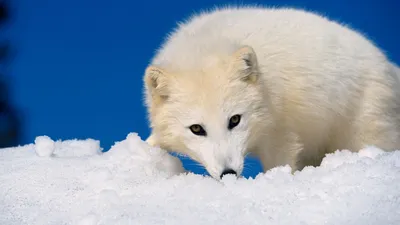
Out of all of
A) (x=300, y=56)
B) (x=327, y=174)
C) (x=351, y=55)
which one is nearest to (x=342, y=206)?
(x=327, y=174)

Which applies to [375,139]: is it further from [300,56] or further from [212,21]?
[212,21]

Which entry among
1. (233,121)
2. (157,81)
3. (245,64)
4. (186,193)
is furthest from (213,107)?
(186,193)

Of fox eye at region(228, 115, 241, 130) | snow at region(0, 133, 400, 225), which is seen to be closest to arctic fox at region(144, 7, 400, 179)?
fox eye at region(228, 115, 241, 130)

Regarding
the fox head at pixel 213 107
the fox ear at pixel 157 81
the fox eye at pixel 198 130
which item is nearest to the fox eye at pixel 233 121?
the fox head at pixel 213 107

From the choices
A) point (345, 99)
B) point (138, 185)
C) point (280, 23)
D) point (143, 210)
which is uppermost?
point (280, 23)

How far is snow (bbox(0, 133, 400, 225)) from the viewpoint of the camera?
3.02 m

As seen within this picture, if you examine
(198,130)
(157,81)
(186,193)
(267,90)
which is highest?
(157,81)

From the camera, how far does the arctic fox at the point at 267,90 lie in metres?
4.57

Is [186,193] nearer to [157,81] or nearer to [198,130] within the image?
[198,130]

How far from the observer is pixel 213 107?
4.49 m

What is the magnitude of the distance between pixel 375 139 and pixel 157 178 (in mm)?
2734

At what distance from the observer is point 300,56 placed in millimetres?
5215

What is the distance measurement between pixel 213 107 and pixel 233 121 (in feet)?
0.77

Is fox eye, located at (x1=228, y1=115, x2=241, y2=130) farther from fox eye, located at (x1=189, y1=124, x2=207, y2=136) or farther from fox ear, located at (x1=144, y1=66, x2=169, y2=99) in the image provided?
fox ear, located at (x1=144, y1=66, x2=169, y2=99)
